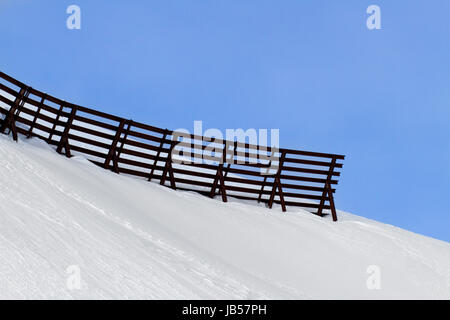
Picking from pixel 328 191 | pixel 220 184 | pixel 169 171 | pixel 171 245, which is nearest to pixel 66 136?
pixel 169 171

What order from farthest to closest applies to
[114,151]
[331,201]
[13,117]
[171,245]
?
[331,201] → [114,151] → [13,117] → [171,245]

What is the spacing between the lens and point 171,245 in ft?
36.9

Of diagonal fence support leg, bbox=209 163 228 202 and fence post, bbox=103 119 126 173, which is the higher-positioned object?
fence post, bbox=103 119 126 173

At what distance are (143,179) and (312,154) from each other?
4.99 m

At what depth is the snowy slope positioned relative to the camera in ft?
28.3

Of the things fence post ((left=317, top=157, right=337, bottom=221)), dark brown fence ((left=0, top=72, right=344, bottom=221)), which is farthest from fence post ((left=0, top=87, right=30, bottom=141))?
fence post ((left=317, top=157, right=337, bottom=221))

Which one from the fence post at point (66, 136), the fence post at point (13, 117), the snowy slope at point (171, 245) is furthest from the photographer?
the fence post at point (66, 136)

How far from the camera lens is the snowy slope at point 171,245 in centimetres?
863

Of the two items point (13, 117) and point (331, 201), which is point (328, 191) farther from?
point (13, 117)

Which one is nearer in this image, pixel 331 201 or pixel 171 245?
pixel 171 245

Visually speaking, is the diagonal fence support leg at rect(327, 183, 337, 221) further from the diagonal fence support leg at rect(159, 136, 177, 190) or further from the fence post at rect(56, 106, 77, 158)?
the fence post at rect(56, 106, 77, 158)

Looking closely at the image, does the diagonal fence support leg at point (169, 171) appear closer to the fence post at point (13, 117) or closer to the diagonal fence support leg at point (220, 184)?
the diagonal fence support leg at point (220, 184)

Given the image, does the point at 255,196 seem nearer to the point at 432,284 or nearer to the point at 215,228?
the point at 215,228

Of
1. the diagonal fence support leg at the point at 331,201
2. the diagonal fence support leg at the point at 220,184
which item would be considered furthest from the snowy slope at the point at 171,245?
the diagonal fence support leg at the point at 220,184
